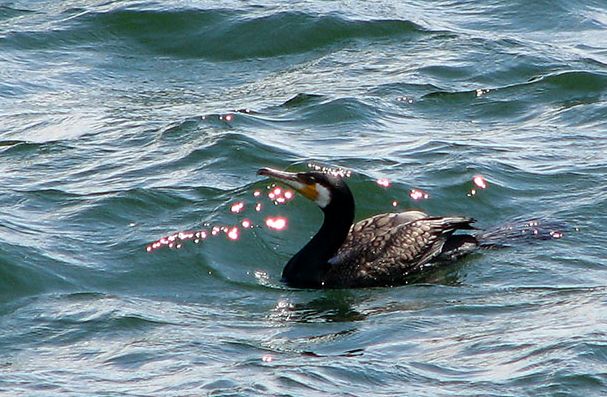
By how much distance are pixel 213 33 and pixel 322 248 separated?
6.09 m

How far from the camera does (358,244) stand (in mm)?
11281

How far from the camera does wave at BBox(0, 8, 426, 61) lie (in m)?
16.5

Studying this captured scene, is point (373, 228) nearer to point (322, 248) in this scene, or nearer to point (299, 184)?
point (322, 248)

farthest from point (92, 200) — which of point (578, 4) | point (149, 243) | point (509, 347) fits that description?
point (578, 4)

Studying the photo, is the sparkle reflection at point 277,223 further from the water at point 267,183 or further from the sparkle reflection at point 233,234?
the sparkle reflection at point 233,234

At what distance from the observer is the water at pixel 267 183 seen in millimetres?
9062

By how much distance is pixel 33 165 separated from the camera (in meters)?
13.2

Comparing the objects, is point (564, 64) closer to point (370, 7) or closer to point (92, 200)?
point (370, 7)

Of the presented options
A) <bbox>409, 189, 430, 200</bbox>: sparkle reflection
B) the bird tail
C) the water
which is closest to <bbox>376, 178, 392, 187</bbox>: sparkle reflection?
the water

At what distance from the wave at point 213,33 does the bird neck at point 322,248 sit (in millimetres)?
5422

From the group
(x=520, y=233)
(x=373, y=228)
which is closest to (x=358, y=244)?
(x=373, y=228)

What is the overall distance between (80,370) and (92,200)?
341cm

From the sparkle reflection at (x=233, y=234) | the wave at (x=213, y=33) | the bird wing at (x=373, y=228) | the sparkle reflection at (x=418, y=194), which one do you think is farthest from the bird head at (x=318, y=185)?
the wave at (x=213, y=33)

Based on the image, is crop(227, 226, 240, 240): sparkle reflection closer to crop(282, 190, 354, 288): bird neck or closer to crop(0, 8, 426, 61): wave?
crop(282, 190, 354, 288): bird neck
